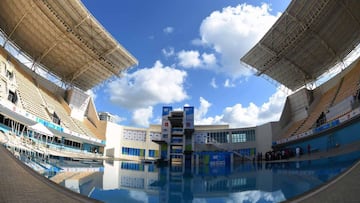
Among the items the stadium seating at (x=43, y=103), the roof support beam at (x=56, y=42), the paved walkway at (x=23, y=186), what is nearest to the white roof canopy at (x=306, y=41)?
the roof support beam at (x=56, y=42)

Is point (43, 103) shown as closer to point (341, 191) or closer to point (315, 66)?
point (341, 191)

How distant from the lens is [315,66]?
106ft

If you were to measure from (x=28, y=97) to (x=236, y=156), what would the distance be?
86.1 feet

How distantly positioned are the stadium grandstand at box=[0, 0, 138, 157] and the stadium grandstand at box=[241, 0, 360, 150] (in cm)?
1915

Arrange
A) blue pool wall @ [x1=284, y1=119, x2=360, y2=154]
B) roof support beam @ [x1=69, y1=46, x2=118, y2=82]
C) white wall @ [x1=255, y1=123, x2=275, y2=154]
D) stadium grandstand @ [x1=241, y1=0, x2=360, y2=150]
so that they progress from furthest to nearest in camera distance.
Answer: white wall @ [x1=255, y1=123, x2=275, y2=154], roof support beam @ [x1=69, y1=46, x2=118, y2=82], stadium grandstand @ [x1=241, y1=0, x2=360, y2=150], blue pool wall @ [x1=284, y1=119, x2=360, y2=154]

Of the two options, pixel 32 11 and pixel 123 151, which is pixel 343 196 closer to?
pixel 32 11

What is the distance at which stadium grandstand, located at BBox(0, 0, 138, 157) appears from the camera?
885 inches

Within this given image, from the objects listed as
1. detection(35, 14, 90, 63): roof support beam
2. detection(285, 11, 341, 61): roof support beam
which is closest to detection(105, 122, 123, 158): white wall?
detection(35, 14, 90, 63): roof support beam

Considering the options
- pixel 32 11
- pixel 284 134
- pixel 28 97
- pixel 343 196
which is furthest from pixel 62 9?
pixel 284 134

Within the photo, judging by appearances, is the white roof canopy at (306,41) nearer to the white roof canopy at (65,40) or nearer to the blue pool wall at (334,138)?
the blue pool wall at (334,138)

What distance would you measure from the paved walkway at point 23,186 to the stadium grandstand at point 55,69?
43.7ft

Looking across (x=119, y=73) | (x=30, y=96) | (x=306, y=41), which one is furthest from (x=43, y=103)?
(x=306, y=41)

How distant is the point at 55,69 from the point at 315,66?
116 feet

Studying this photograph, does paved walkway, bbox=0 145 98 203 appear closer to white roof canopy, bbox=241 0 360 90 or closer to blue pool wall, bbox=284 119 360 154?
blue pool wall, bbox=284 119 360 154
